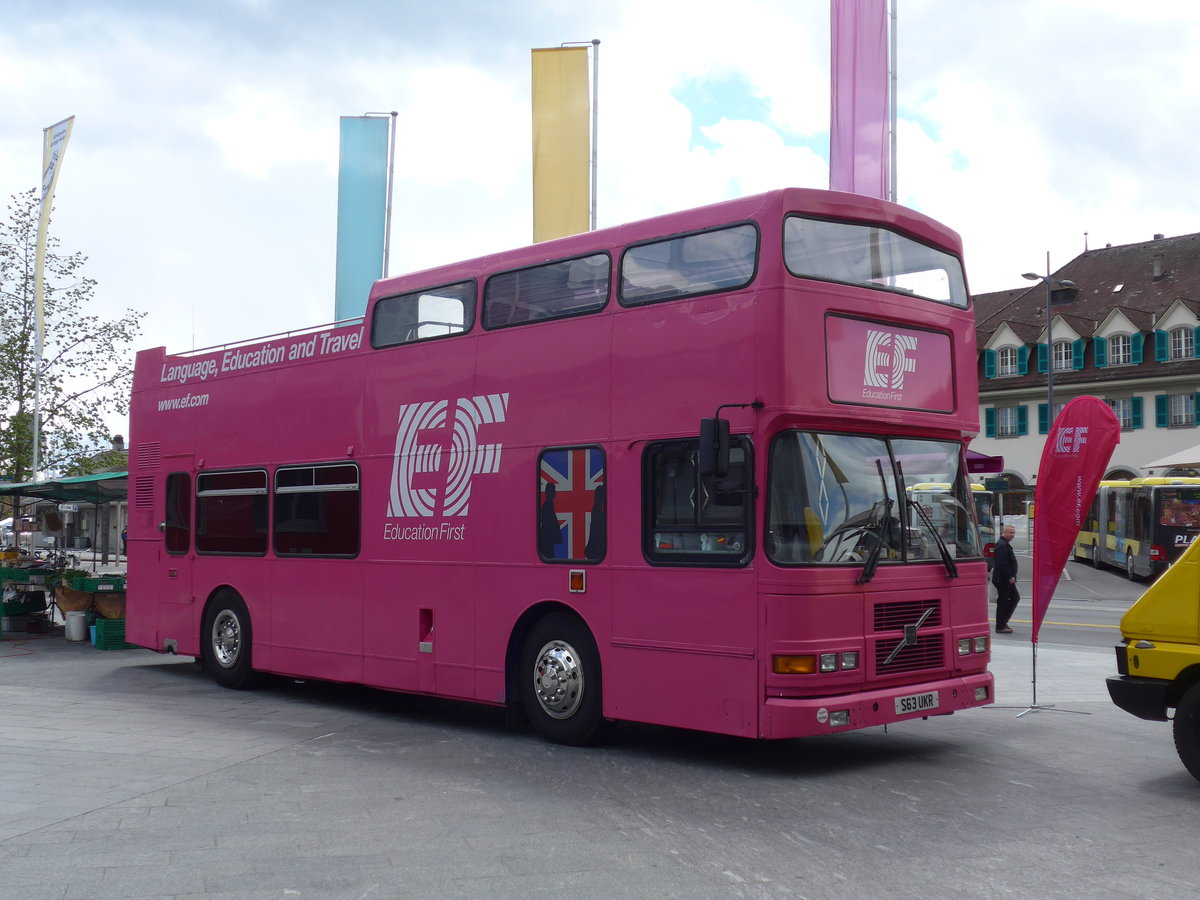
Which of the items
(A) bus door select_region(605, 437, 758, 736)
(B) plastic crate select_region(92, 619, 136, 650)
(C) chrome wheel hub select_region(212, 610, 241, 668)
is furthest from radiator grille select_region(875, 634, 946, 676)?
(B) plastic crate select_region(92, 619, 136, 650)

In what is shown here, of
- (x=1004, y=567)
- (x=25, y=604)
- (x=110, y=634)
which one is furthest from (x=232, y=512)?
(x=1004, y=567)

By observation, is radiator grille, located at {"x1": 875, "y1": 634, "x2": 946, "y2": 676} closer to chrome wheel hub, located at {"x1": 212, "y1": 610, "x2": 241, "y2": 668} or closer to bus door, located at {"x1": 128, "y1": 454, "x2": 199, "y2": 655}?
chrome wheel hub, located at {"x1": 212, "y1": 610, "x2": 241, "y2": 668}

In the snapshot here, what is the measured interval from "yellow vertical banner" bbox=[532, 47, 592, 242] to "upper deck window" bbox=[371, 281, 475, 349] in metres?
10.0

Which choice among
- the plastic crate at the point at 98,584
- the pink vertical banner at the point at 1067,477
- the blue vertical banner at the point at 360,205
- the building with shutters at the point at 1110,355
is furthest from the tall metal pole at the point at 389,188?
the building with shutters at the point at 1110,355

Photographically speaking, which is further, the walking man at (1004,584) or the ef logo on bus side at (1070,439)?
the walking man at (1004,584)

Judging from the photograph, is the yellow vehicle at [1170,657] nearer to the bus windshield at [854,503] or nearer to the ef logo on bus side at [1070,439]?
the bus windshield at [854,503]

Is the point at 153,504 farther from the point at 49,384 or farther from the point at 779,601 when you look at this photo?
the point at 49,384

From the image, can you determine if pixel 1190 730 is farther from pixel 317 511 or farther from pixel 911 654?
pixel 317 511

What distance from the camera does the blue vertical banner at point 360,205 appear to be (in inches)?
961

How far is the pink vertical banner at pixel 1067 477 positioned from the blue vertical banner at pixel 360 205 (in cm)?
1489

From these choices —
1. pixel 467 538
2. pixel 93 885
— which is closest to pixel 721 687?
pixel 467 538

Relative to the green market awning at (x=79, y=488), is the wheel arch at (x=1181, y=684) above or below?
below

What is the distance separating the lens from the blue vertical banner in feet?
80.1

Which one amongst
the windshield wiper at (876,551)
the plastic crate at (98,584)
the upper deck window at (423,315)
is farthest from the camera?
the plastic crate at (98,584)
